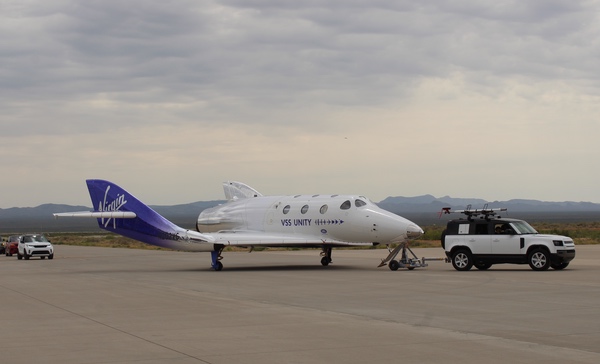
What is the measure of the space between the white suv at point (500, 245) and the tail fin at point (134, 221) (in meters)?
9.47

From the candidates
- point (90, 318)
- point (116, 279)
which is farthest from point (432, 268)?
point (90, 318)

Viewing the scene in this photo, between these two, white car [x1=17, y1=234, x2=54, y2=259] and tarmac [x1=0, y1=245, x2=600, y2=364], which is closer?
tarmac [x1=0, y1=245, x2=600, y2=364]

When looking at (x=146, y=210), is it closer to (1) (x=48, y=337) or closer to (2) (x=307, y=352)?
(1) (x=48, y=337)

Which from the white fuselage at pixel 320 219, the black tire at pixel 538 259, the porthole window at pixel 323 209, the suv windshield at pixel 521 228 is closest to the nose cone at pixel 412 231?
the white fuselage at pixel 320 219

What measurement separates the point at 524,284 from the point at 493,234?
6.02 m

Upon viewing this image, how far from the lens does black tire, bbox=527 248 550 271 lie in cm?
2825

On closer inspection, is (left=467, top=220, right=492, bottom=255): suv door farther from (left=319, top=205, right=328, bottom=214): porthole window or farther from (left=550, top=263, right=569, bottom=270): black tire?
(left=319, top=205, right=328, bottom=214): porthole window

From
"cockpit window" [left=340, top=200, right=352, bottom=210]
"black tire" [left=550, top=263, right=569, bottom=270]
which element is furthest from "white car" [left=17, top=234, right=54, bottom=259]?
"black tire" [left=550, top=263, right=569, bottom=270]

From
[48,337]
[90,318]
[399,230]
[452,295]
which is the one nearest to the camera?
[48,337]

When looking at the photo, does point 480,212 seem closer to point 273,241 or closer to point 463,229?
point 463,229

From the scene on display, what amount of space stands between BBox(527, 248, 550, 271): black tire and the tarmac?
0.32 m

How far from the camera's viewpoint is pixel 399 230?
31.2 metres

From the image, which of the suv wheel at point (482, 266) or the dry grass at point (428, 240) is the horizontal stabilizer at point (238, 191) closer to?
the suv wheel at point (482, 266)

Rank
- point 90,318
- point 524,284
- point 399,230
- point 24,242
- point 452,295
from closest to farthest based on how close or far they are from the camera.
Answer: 1. point 90,318
2. point 452,295
3. point 524,284
4. point 399,230
5. point 24,242
